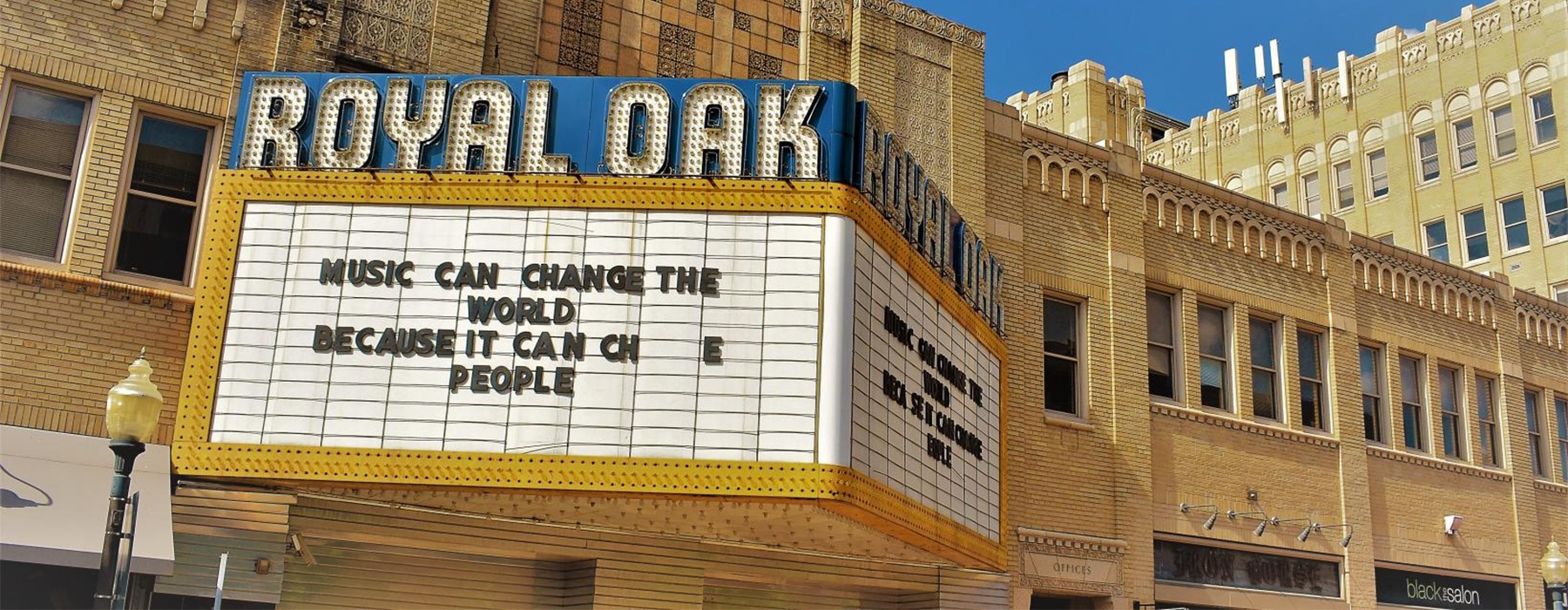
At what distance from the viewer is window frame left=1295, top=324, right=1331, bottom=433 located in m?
24.9

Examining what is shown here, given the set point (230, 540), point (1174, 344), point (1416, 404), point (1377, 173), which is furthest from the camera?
point (1377, 173)

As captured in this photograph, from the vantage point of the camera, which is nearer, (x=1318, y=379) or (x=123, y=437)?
(x=123, y=437)

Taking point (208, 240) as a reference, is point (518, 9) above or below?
above

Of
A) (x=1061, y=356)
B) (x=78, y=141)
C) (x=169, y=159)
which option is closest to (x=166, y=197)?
(x=169, y=159)

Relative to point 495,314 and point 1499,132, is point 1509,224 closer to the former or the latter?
point 1499,132

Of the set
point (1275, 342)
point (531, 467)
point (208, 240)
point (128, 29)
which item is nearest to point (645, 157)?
point (531, 467)

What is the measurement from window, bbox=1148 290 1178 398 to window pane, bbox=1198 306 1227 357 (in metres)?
0.63

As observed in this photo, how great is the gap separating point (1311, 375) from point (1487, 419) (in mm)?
5814

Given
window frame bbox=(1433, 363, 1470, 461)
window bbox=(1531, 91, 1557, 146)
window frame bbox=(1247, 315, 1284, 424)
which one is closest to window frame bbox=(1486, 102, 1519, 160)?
window bbox=(1531, 91, 1557, 146)

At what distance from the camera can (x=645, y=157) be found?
1380cm

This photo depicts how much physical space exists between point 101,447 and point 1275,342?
19.2 m

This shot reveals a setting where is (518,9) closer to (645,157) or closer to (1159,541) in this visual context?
(645,157)

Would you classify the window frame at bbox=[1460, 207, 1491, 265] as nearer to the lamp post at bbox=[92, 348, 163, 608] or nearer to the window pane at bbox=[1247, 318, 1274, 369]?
the window pane at bbox=[1247, 318, 1274, 369]

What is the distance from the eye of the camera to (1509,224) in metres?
40.1
